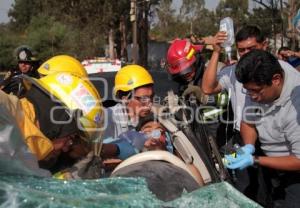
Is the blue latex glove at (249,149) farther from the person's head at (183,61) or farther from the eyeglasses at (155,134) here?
the person's head at (183,61)

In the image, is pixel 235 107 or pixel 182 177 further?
pixel 235 107

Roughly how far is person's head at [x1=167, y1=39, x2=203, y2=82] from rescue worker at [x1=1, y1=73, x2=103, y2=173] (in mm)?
2003

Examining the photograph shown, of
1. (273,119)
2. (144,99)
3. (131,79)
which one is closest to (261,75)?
(273,119)

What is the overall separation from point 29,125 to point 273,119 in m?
1.82

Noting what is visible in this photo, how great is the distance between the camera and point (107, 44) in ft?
159

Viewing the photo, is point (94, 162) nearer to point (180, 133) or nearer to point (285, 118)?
point (180, 133)

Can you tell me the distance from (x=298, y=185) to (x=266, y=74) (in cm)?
83

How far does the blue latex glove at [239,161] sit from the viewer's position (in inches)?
135

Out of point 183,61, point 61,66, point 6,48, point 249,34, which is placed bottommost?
point 6,48

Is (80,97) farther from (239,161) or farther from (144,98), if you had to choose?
(144,98)

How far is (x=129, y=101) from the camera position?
427 cm

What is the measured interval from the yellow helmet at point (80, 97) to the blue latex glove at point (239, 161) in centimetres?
90

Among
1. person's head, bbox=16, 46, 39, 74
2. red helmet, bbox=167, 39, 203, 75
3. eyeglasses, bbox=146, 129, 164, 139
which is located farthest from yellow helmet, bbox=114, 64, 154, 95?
person's head, bbox=16, 46, 39, 74

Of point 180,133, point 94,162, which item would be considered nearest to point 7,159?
point 94,162
